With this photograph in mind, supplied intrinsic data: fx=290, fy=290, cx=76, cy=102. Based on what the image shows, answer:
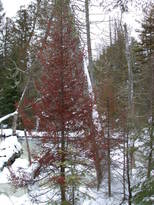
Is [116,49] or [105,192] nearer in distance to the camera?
[105,192]

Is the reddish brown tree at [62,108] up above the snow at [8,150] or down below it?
above

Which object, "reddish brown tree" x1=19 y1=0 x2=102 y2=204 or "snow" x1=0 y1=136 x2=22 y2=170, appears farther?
"snow" x1=0 y1=136 x2=22 y2=170

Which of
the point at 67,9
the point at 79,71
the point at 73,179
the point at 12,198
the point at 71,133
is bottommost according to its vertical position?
the point at 12,198

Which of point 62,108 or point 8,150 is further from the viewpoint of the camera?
point 8,150

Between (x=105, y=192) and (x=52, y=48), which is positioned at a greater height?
(x=52, y=48)

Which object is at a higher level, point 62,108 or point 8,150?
point 62,108

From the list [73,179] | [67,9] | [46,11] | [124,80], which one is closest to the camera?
[73,179]

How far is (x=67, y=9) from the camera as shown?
8633 mm

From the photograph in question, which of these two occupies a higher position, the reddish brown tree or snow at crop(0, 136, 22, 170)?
the reddish brown tree

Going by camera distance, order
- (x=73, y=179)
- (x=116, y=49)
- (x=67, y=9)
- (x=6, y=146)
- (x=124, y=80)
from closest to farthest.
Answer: (x=73, y=179) → (x=67, y=9) → (x=6, y=146) → (x=124, y=80) → (x=116, y=49)

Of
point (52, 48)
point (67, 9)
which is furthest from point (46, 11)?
point (52, 48)

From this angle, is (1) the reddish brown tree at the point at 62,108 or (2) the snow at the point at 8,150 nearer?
(1) the reddish brown tree at the point at 62,108

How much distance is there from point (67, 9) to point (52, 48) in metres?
1.99

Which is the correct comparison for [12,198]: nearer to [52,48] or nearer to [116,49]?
[52,48]
